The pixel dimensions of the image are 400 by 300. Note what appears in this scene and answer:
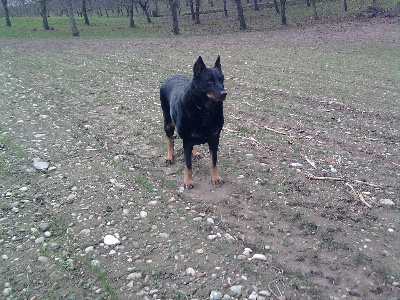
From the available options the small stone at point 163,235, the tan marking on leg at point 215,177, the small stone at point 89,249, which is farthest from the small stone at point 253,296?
the tan marking on leg at point 215,177

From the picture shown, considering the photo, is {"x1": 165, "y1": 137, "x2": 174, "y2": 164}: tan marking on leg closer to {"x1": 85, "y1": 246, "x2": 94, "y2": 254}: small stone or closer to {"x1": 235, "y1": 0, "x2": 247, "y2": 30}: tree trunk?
{"x1": 85, "y1": 246, "x2": 94, "y2": 254}: small stone

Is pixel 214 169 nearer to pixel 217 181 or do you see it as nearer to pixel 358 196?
pixel 217 181

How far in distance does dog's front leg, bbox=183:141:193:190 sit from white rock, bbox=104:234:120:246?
1.56 m

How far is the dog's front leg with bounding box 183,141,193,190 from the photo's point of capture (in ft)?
19.4

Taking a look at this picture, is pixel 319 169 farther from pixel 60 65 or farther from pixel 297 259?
pixel 60 65

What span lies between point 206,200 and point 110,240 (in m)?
1.57

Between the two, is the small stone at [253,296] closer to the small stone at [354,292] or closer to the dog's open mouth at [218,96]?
the small stone at [354,292]

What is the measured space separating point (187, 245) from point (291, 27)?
32.8 m

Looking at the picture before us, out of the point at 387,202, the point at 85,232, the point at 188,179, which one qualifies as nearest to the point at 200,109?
the point at 188,179

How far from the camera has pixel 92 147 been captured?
759 centimetres

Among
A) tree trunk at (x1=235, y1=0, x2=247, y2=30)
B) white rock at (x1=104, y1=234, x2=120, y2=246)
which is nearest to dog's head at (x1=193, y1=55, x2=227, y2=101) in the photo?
white rock at (x1=104, y1=234, x2=120, y2=246)

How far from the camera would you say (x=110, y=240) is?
4762 mm

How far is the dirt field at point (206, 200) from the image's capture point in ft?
13.4

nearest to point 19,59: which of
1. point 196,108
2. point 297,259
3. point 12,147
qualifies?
point 12,147
